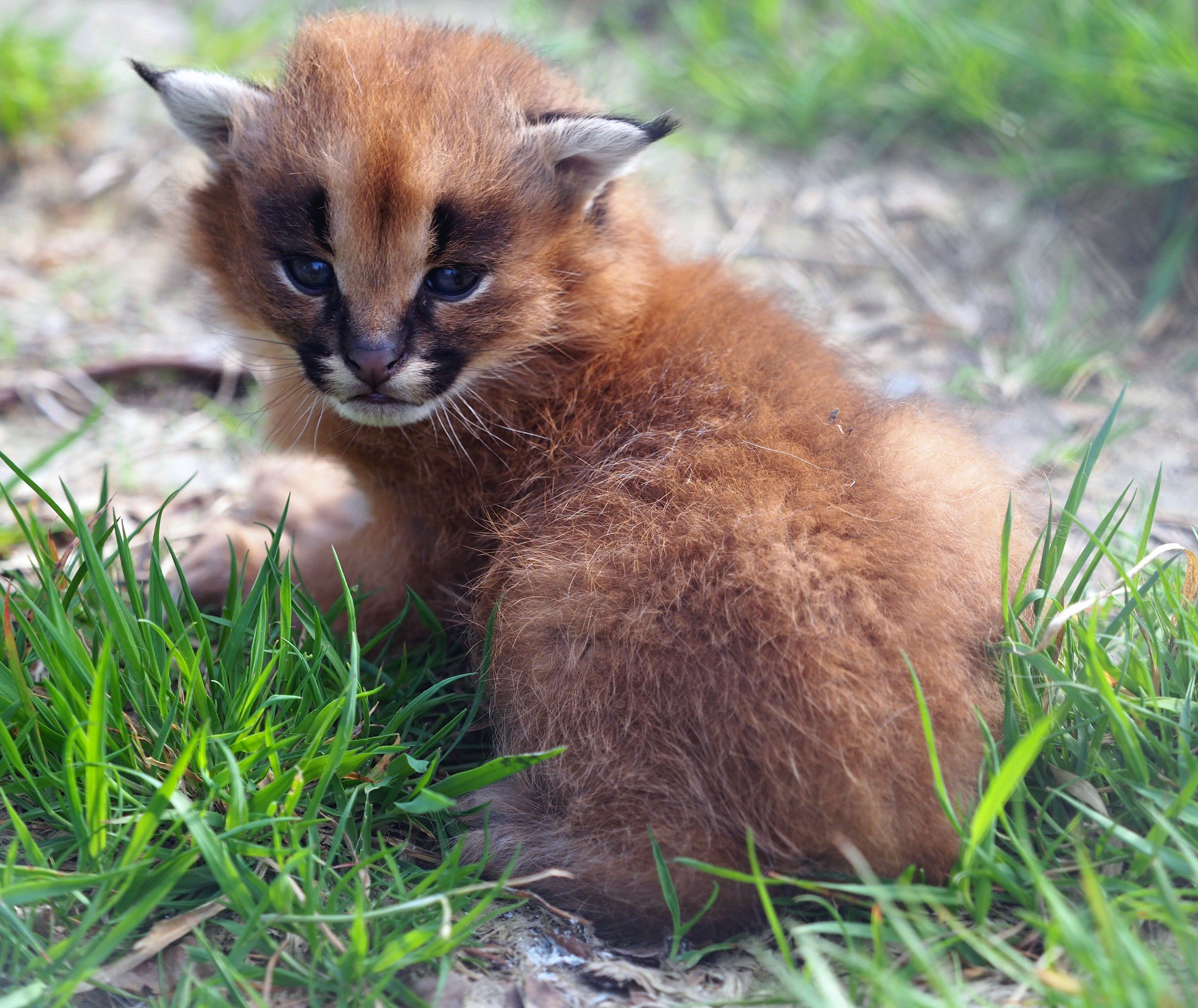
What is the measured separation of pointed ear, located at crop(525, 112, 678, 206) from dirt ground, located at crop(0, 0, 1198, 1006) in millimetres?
699

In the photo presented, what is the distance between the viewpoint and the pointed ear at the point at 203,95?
9.91ft

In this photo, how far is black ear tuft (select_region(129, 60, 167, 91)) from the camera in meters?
2.98

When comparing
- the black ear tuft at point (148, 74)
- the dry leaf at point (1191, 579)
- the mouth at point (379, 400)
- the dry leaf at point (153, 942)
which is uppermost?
the black ear tuft at point (148, 74)

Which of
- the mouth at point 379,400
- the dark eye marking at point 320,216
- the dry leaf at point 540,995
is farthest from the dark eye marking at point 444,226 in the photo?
the dry leaf at point 540,995

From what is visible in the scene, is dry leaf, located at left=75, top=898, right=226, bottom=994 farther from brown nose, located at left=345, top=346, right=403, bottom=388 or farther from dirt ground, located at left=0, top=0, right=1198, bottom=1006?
dirt ground, located at left=0, top=0, right=1198, bottom=1006

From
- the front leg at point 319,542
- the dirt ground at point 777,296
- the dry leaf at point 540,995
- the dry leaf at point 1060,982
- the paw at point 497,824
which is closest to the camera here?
the dry leaf at point 1060,982

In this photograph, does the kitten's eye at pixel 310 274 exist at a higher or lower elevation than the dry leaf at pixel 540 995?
higher

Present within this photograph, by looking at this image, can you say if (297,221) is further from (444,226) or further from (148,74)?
(148,74)

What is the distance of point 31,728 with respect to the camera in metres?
2.46

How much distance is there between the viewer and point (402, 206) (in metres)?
2.70

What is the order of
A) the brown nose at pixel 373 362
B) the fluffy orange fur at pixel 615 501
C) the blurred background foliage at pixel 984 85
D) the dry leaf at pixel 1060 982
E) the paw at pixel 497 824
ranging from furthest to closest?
the blurred background foliage at pixel 984 85, the brown nose at pixel 373 362, the paw at pixel 497 824, the fluffy orange fur at pixel 615 501, the dry leaf at pixel 1060 982

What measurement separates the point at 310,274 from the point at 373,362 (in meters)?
0.37

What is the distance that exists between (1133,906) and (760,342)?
1.79 metres

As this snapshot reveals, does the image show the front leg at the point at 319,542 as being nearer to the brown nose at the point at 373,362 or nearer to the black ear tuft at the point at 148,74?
the brown nose at the point at 373,362
